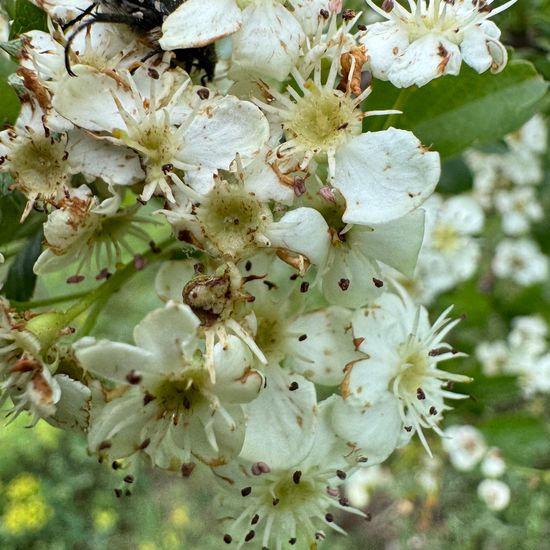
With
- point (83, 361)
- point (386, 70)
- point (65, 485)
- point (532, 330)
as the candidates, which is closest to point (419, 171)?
point (386, 70)

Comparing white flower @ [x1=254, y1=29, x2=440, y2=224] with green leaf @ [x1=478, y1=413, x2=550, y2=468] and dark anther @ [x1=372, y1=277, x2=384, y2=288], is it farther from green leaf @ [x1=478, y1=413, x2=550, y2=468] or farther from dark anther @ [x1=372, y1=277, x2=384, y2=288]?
green leaf @ [x1=478, y1=413, x2=550, y2=468]

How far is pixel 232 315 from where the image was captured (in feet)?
2.71

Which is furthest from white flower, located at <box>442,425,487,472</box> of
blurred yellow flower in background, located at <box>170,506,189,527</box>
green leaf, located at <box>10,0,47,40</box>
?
blurred yellow flower in background, located at <box>170,506,189,527</box>

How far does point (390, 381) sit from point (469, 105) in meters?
0.45

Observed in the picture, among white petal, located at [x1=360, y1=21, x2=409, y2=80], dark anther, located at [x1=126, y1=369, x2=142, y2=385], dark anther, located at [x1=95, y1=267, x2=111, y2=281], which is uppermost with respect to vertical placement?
white petal, located at [x1=360, y1=21, x2=409, y2=80]

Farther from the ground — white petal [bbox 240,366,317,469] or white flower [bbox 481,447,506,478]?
white petal [bbox 240,366,317,469]

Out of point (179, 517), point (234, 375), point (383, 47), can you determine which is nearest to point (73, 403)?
point (234, 375)

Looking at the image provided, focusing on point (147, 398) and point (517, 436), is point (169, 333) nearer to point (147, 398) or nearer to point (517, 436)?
point (147, 398)

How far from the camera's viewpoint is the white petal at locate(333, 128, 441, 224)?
84 cm

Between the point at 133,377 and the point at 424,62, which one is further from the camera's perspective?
the point at 424,62

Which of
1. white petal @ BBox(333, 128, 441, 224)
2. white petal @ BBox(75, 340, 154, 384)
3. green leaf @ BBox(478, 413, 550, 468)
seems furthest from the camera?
green leaf @ BBox(478, 413, 550, 468)

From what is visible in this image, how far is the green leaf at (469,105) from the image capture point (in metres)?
1.19

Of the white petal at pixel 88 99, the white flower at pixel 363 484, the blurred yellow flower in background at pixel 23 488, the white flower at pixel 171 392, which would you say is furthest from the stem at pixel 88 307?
the blurred yellow flower in background at pixel 23 488

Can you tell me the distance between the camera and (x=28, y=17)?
98 centimetres
